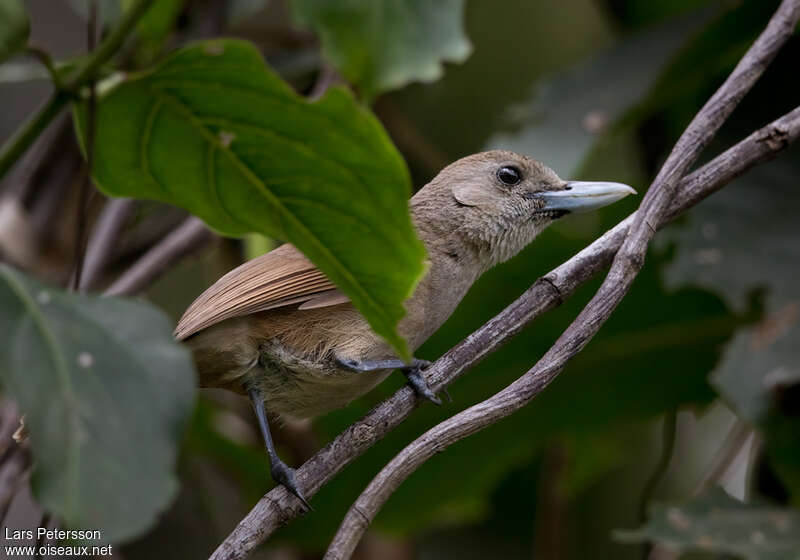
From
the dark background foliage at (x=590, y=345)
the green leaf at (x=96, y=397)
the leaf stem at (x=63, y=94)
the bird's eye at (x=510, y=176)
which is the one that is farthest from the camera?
the dark background foliage at (x=590, y=345)

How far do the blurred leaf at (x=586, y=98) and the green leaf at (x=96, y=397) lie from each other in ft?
6.41

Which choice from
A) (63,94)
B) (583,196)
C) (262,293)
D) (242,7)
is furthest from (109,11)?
(583,196)

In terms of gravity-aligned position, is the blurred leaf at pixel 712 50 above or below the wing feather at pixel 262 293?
above

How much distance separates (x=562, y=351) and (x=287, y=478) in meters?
0.66

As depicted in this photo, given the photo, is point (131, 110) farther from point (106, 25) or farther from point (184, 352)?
point (106, 25)

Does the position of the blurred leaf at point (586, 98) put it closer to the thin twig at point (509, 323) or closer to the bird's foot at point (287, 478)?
the thin twig at point (509, 323)

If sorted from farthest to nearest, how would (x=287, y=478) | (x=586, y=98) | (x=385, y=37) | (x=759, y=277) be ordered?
(x=586, y=98) < (x=759, y=277) < (x=385, y=37) < (x=287, y=478)

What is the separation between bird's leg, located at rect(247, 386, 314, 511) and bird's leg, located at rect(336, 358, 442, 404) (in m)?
0.25

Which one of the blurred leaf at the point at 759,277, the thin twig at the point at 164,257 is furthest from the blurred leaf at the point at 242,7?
the blurred leaf at the point at 759,277

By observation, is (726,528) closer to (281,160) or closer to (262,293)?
(262,293)

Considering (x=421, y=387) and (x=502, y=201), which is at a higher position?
(x=502, y=201)

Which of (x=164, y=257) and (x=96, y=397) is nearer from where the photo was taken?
(x=96, y=397)

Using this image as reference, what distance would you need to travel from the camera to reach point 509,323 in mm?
1898

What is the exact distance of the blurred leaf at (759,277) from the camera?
9.72 ft
